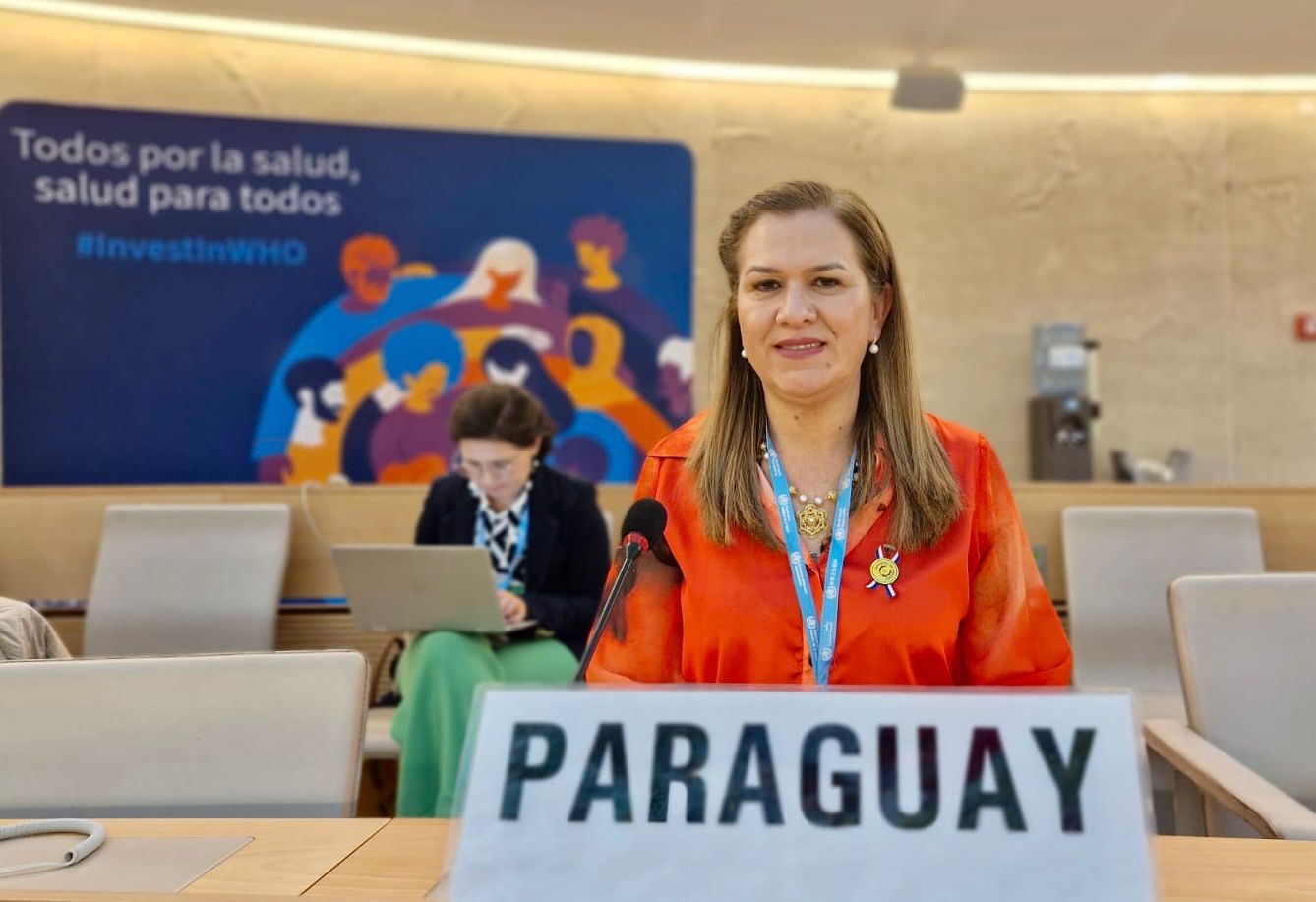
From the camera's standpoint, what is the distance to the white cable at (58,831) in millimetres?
981

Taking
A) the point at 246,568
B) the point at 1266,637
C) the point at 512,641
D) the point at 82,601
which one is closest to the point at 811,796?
the point at 1266,637

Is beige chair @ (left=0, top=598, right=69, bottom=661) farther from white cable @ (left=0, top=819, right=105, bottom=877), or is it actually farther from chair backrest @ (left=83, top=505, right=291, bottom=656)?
chair backrest @ (left=83, top=505, right=291, bottom=656)

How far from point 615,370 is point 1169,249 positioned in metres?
2.96

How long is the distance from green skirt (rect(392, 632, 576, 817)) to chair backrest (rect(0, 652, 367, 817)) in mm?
1233

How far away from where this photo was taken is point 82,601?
3215 millimetres

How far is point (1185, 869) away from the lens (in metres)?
0.96

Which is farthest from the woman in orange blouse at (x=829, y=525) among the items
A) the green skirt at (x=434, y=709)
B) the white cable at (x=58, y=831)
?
the green skirt at (x=434, y=709)

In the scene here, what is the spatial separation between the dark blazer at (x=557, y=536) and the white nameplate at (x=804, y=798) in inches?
88.3

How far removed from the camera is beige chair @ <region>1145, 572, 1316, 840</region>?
1664 millimetres

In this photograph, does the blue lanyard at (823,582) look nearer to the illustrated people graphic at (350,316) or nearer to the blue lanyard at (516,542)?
the blue lanyard at (516,542)

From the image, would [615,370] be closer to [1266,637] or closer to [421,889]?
[1266,637]

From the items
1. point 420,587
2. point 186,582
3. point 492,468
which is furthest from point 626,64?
point 420,587

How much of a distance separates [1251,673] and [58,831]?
1660 mm

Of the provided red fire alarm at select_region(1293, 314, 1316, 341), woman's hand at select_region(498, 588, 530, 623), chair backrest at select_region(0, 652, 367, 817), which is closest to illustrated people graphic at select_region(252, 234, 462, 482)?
woman's hand at select_region(498, 588, 530, 623)
